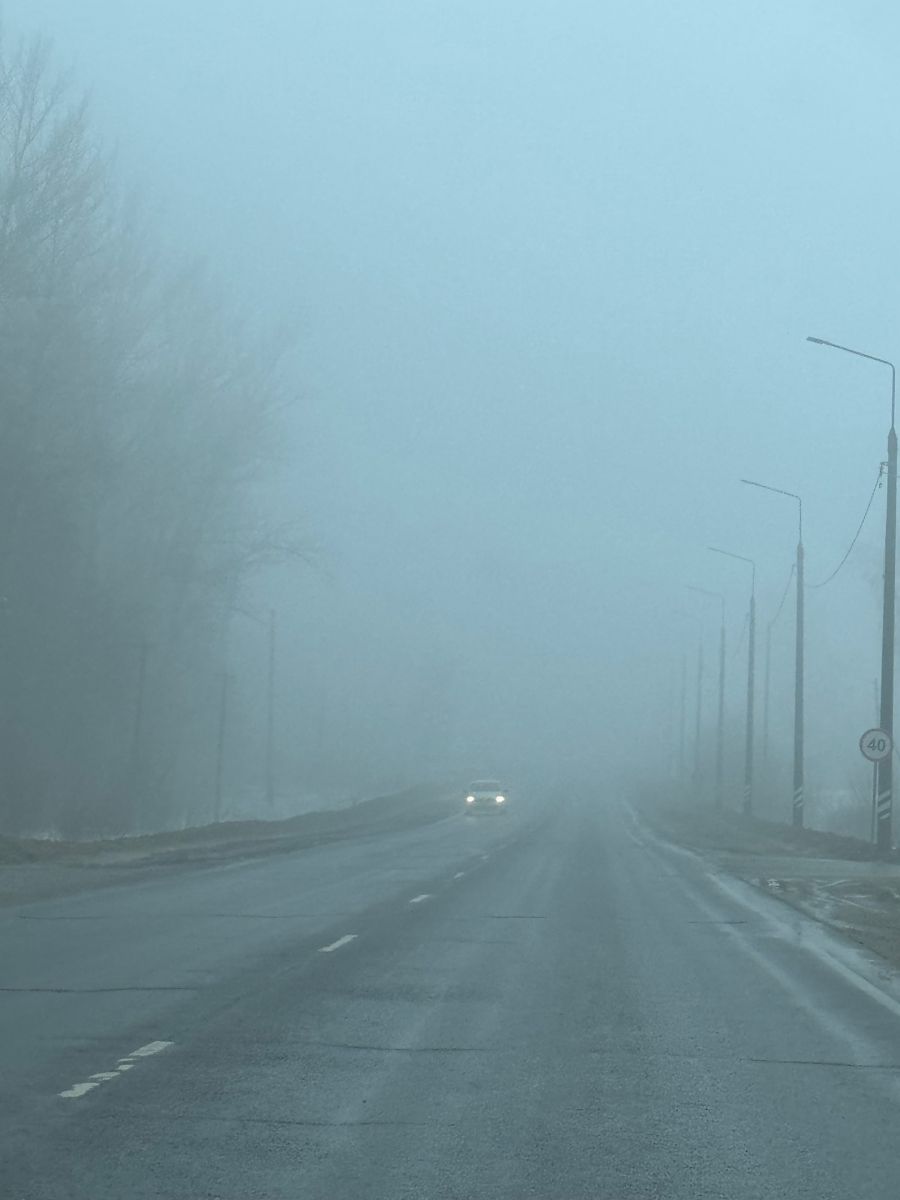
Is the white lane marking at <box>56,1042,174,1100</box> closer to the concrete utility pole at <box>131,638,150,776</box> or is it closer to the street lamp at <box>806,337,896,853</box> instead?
the street lamp at <box>806,337,896,853</box>

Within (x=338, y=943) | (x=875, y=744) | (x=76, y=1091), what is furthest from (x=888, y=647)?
(x=76, y=1091)

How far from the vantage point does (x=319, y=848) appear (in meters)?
40.6

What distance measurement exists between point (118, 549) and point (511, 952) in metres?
37.4

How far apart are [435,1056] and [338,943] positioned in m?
6.66

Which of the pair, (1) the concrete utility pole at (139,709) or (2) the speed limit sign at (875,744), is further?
(1) the concrete utility pole at (139,709)

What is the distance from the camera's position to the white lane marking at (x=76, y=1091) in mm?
9164

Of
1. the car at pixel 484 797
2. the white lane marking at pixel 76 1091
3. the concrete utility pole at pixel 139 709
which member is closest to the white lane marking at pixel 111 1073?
the white lane marking at pixel 76 1091

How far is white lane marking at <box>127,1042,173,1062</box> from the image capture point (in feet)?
34.4

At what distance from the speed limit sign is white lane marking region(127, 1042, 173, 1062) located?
28911 millimetres

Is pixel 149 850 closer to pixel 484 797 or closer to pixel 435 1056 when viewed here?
pixel 435 1056

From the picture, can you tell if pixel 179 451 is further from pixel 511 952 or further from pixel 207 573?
pixel 511 952

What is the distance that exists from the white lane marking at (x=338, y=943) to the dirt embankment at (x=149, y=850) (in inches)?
230

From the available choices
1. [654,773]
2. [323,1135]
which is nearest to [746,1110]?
[323,1135]

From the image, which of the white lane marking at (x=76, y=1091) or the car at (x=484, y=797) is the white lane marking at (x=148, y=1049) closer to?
the white lane marking at (x=76, y=1091)
